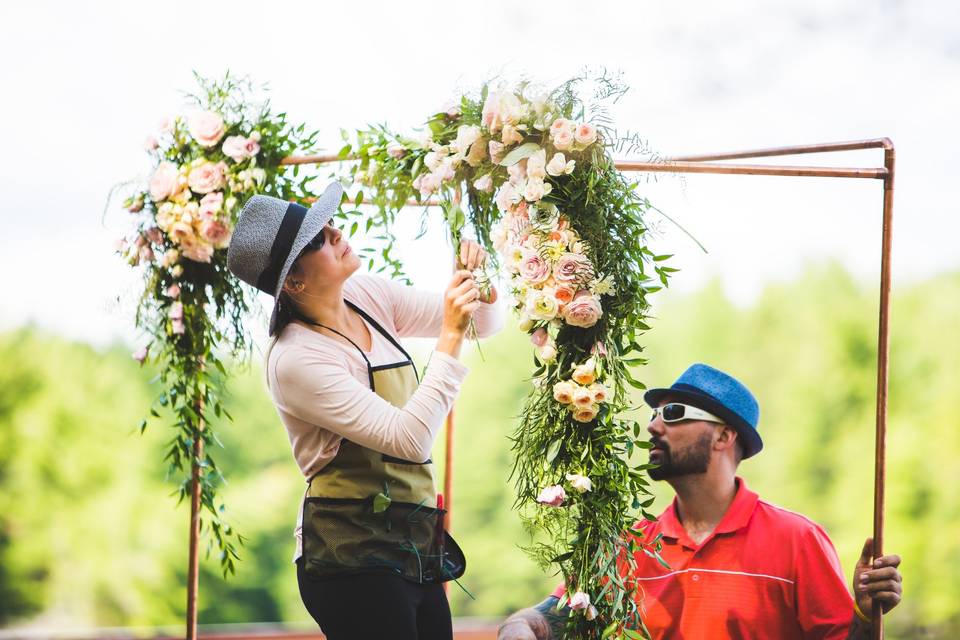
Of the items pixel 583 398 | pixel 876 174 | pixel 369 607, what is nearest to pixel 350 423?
pixel 369 607

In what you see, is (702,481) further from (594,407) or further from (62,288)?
(62,288)

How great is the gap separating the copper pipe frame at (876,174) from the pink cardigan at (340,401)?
2.12ft

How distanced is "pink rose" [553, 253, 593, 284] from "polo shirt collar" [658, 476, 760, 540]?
100 centimetres

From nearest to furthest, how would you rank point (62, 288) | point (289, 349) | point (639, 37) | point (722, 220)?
1. point (289, 349)
2. point (62, 288)
3. point (722, 220)
4. point (639, 37)

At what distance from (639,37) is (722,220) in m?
5.33

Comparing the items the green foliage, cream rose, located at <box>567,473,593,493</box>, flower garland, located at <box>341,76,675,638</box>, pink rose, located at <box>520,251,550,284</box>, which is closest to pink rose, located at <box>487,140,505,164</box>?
flower garland, located at <box>341,76,675,638</box>

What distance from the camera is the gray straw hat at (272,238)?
2512 mm

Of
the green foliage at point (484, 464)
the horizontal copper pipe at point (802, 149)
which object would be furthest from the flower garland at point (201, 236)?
the green foliage at point (484, 464)

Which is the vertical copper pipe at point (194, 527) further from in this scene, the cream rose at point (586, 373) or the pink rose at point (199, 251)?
the cream rose at point (586, 373)

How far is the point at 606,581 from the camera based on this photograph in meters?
2.54

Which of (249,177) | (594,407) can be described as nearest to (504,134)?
(594,407)

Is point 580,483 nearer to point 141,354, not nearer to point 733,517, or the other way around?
point 733,517

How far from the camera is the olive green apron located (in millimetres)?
2504

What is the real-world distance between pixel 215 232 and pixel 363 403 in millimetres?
1230
